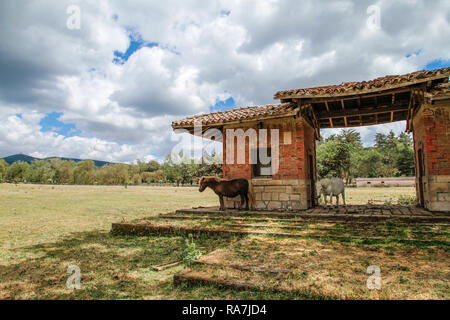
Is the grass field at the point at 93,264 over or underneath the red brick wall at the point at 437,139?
underneath

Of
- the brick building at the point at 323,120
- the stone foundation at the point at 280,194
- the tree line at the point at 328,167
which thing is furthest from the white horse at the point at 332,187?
the tree line at the point at 328,167

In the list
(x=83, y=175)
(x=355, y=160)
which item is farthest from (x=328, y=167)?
(x=83, y=175)

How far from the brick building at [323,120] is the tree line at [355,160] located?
27.1m

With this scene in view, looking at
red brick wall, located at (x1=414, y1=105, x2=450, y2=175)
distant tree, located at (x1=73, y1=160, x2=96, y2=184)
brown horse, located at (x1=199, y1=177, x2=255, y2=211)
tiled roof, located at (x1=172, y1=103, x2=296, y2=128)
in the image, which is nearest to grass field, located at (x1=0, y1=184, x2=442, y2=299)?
brown horse, located at (x1=199, y1=177, x2=255, y2=211)

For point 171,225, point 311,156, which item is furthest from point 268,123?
point 171,225

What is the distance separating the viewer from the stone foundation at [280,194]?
27.9ft

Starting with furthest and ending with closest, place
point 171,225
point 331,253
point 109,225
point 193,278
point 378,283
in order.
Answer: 1. point 109,225
2. point 171,225
3. point 331,253
4. point 193,278
5. point 378,283

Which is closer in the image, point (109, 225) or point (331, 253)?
point (331, 253)

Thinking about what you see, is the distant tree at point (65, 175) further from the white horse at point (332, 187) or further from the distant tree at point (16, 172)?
the white horse at point (332, 187)

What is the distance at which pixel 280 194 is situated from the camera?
28.8ft

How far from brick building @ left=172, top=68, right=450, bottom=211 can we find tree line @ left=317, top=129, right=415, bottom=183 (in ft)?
89.0
